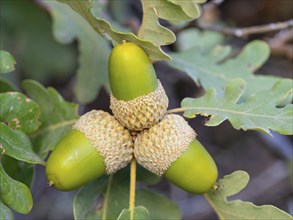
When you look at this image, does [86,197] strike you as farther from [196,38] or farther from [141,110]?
[196,38]

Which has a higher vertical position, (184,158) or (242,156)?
(184,158)

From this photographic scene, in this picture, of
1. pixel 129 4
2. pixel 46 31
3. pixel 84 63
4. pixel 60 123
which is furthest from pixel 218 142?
pixel 60 123

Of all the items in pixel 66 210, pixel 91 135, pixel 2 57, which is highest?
pixel 2 57

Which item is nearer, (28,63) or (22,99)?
(22,99)

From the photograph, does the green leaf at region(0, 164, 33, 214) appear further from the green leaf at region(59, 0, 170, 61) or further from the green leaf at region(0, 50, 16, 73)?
the green leaf at region(59, 0, 170, 61)

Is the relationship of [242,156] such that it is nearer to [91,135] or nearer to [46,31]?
[46,31]

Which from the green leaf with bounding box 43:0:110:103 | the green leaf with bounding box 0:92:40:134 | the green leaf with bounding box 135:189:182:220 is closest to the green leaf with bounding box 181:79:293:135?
the green leaf with bounding box 135:189:182:220

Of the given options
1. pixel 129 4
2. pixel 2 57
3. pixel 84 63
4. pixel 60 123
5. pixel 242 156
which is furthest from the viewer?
pixel 242 156
